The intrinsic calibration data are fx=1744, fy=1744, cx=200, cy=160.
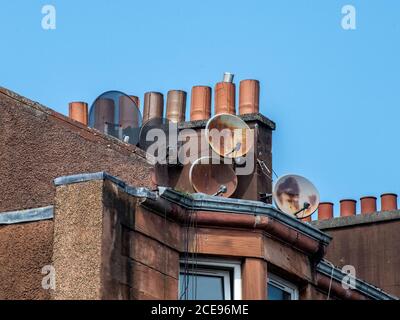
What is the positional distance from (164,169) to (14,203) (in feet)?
14.9

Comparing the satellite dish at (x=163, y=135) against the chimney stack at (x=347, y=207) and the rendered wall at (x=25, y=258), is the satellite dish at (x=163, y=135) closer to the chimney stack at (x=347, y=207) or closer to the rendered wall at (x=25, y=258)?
the rendered wall at (x=25, y=258)

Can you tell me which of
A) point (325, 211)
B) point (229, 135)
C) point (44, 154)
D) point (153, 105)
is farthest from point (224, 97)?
point (44, 154)

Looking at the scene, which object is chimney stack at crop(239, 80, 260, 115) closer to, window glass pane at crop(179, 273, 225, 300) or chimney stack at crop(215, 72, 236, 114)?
chimney stack at crop(215, 72, 236, 114)

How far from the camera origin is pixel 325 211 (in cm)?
3625

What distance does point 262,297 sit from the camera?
21422mm

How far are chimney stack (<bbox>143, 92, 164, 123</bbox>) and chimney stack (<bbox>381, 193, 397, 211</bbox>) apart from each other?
600 centimetres

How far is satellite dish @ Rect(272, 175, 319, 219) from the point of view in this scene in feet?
84.5

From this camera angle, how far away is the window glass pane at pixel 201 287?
2123 centimetres

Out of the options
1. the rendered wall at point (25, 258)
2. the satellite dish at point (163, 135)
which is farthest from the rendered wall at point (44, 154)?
the satellite dish at point (163, 135)

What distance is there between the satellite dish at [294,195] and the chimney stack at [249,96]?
496 centimetres

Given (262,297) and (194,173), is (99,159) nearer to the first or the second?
(194,173)

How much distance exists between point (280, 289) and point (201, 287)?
1500 millimetres

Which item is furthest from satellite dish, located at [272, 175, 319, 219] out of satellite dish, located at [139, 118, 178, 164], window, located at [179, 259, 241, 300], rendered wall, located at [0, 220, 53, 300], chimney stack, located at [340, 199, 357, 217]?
chimney stack, located at [340, 199, 357, 217]
